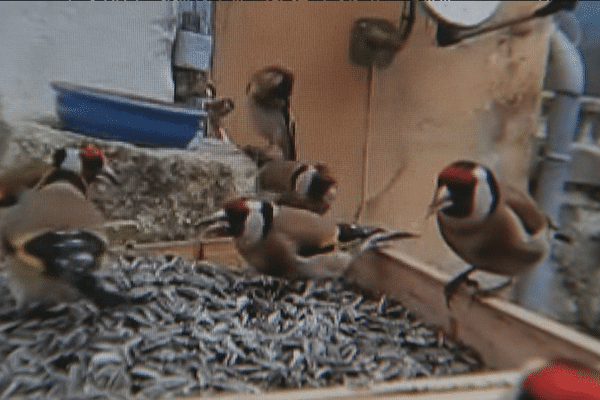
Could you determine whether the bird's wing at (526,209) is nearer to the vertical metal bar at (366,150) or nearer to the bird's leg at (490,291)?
the bird's leg at (490,291)

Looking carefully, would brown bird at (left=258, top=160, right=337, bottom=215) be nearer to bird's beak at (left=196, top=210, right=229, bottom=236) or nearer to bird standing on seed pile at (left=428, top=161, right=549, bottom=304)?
bird's beak at (left=196, top=210, right=229, bottom=236)

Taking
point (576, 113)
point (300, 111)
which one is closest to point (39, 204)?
point (300, 111)

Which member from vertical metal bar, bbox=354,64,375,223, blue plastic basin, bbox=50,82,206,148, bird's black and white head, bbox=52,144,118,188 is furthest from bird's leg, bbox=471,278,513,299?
bird's black and white head, bbox=52,144,118,188

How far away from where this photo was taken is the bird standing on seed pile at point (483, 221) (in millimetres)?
827

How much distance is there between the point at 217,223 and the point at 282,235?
12 centimetres

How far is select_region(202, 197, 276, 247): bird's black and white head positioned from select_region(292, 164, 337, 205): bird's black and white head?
2.4 inches

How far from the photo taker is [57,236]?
2.30 feet

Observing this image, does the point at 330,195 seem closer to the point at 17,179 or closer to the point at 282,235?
the point at 282,235

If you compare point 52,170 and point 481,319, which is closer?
point 52,170

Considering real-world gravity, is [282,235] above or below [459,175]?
below

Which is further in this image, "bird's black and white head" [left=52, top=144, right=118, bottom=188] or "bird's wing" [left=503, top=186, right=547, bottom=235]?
"bird's wing" [left=503, top=186, right=547, bottom=235]

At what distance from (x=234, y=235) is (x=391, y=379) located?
36cm

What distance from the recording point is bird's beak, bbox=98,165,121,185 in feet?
2.50

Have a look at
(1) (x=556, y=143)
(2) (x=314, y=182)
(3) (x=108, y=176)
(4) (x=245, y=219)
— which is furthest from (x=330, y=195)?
(1) (x=556, y=143)
